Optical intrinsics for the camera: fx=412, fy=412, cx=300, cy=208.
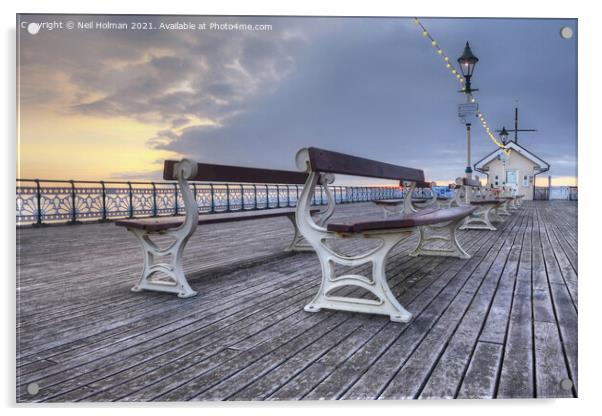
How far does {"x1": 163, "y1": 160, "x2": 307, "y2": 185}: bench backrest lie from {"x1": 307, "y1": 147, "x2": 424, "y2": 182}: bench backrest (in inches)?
38.2

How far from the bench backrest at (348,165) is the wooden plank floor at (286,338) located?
0.86 meters

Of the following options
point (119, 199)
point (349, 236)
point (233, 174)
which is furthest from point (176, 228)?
point (119, 199)

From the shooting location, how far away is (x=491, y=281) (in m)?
3.29

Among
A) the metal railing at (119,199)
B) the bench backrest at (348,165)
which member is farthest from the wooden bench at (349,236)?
the metal railing at (119,199)

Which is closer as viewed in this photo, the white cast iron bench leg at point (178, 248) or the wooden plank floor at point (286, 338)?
the wooden plank floor at point (286, 338)

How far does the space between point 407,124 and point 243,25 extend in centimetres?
191

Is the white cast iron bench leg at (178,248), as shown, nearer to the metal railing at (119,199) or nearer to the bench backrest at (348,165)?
the bench backrest at (348,165)

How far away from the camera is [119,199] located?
10.0 meters

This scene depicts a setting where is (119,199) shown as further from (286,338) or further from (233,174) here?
(286,338)

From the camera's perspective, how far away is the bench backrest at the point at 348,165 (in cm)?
222

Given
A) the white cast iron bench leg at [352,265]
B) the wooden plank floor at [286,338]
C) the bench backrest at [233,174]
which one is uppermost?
the bench backrest at [233,174]

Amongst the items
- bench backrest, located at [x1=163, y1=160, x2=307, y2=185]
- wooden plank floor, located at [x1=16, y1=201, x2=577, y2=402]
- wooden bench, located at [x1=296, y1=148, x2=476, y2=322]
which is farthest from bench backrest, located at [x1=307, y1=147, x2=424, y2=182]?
bench backrest, located at [x1=163, y1=160, x2=307, y2=185]

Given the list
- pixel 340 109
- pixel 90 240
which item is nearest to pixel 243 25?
pixel 340 109

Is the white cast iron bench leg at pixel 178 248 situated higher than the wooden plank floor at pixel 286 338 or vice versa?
the white cast iron bench leg at pixel 178 248
